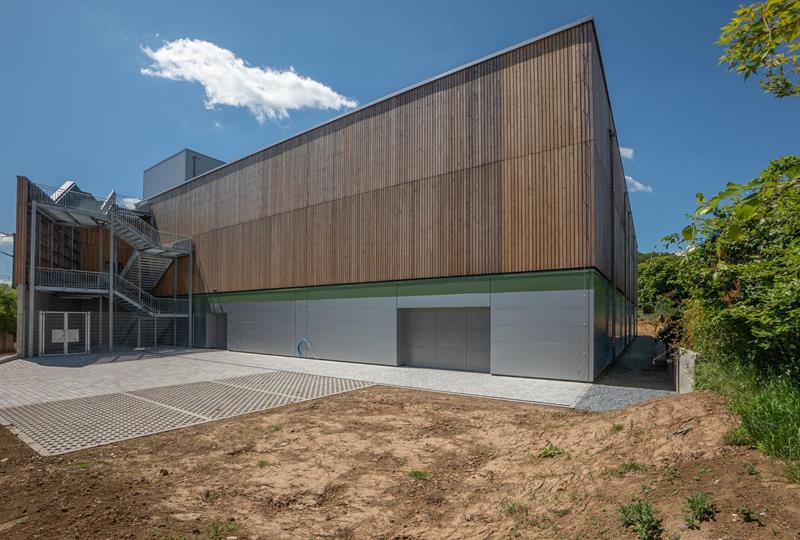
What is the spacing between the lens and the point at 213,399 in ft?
35.3

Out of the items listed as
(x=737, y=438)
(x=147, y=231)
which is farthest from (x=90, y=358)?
(x=737, y=438)

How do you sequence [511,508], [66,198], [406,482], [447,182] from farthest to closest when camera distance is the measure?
[66,198] → [447,182] → [406,482] → [511,508]

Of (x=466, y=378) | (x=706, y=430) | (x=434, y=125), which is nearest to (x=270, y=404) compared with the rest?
(x=466, y=378)

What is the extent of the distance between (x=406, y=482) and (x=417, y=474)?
0.25m

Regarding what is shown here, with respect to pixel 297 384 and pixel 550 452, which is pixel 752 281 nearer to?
pixel 550 452

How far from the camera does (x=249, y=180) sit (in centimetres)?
2384

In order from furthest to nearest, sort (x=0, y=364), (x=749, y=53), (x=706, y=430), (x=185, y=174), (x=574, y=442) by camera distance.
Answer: (x=185, y=174) < (x=0, y=364) < (x=574, y=442) < (x=706, y=430) < (x=749, y=53)

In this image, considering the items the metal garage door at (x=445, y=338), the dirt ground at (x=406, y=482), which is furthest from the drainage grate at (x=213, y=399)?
the metal garage door at (x=445, y=338)

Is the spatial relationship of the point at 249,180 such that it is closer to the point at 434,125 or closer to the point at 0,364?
the point at 434,125

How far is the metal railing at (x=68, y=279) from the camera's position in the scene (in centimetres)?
2153

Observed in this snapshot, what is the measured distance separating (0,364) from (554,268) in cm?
2357

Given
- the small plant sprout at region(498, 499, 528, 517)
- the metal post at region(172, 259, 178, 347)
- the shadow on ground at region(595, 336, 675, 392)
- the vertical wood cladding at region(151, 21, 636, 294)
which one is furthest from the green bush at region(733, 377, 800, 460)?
the metal post at region(172, 259, 178, 347)

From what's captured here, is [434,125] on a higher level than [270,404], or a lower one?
higher

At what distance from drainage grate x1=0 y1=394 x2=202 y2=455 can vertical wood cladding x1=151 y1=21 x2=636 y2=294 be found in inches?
381
